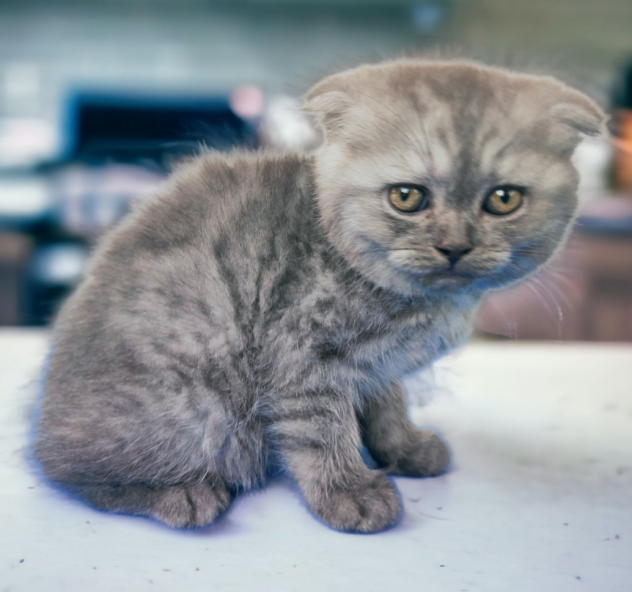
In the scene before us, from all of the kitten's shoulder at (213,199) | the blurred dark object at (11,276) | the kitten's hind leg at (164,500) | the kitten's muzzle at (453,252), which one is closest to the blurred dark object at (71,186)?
the blurred dark object at (11,276)

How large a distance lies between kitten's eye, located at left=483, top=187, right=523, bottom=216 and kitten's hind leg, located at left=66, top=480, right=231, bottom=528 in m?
0.40

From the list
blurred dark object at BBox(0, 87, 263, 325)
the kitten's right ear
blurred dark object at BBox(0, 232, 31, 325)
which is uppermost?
the kitten's right ear

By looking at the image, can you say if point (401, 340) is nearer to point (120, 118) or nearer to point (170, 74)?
point (120, 118)

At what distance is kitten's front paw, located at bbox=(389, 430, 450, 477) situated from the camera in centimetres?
73

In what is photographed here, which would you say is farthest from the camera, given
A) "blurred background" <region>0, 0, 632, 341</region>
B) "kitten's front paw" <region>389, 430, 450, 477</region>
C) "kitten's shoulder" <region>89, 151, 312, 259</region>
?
"blurred background" <region>0, 0, 632, 341</region>

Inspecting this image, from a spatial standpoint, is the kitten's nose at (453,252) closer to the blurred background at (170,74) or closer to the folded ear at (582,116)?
the folded ear at (582,116)

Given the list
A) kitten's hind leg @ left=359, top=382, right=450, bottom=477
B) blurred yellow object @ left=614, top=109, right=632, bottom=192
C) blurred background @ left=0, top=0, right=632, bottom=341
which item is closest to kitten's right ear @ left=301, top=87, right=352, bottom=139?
kitten's hind leg @ left=359, top=382, right=450, bottom=477

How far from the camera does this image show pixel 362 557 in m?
0.56

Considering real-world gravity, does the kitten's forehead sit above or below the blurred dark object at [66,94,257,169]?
above

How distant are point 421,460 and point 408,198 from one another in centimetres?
35

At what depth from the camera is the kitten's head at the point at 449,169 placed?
1.71 ft

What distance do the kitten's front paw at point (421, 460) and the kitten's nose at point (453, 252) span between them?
0.30m

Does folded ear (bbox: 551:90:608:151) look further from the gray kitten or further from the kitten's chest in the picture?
the kitten's chest

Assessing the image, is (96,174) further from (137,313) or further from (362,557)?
(362,557)
